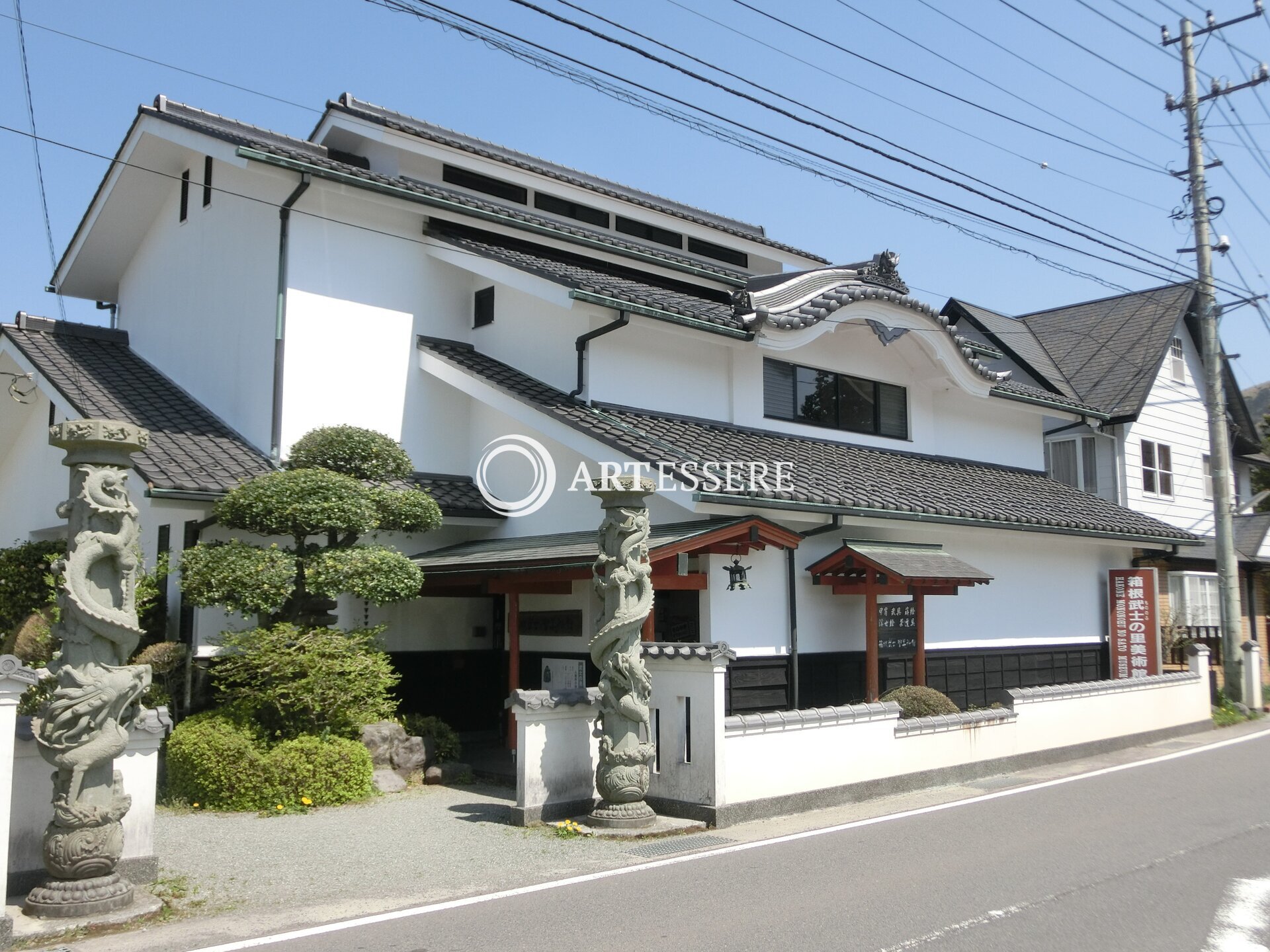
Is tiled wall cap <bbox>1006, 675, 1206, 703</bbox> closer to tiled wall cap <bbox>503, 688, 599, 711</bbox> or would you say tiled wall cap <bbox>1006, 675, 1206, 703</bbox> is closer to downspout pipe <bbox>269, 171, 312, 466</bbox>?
tiled wall cap <bbox>503, 688, 599, 711</bbox>

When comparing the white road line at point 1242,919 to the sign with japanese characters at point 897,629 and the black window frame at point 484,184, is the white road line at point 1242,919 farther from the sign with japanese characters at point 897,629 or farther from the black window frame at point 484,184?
the black window frame at point 484,184

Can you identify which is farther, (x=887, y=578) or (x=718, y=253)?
(x=718, y=253)

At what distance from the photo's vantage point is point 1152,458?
2623 centimetres

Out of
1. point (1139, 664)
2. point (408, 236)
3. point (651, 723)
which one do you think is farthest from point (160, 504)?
point (1139, 664)

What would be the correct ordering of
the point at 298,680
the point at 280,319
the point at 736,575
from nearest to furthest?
the point at 298,680
the point at 736,575
the point at 280,319

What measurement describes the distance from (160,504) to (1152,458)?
22913 millimetres

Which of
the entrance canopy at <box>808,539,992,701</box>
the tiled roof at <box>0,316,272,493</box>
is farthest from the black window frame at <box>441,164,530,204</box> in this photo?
the entrance canopy at <box>808,539,992,701</box>

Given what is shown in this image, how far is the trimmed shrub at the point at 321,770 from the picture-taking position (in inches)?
430

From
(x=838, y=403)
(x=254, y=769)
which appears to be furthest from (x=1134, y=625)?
(x=254, y=769)

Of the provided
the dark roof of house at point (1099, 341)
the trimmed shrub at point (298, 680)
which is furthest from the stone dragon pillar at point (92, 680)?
the dark roof of house at point (1099, 341)

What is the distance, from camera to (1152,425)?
2634 centimetres

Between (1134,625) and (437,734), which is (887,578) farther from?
(1134,625)

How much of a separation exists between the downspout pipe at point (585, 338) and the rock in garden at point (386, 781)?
5713mm

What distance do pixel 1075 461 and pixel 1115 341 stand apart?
4.94 m
